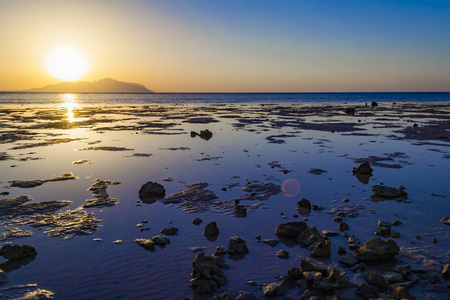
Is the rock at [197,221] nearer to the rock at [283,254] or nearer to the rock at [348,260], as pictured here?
the rock at [283,254]

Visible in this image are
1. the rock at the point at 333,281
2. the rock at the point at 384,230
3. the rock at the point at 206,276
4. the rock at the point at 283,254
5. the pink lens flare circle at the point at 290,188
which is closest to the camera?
the rock at the point at 333,281

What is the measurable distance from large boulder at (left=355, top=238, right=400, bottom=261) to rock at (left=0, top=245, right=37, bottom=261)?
30.4ft

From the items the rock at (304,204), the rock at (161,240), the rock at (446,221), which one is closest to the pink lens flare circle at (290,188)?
the rock at (304,204)

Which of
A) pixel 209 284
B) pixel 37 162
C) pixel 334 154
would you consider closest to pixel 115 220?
pixel 209 284

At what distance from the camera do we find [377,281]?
703 centimetres

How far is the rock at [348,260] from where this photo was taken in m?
8.04

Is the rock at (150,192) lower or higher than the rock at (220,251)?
higher

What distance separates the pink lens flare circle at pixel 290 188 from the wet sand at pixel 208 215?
14 centimetres

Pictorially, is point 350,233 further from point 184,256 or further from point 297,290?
point 184,256

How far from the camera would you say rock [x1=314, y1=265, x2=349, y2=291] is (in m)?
6.95

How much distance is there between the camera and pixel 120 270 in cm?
795

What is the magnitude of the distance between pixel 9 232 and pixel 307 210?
1053 centimetres

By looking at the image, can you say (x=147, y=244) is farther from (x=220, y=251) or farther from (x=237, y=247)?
(x=237, y=247)

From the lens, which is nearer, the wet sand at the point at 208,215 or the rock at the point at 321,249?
the wet sand at the point at 208,215
